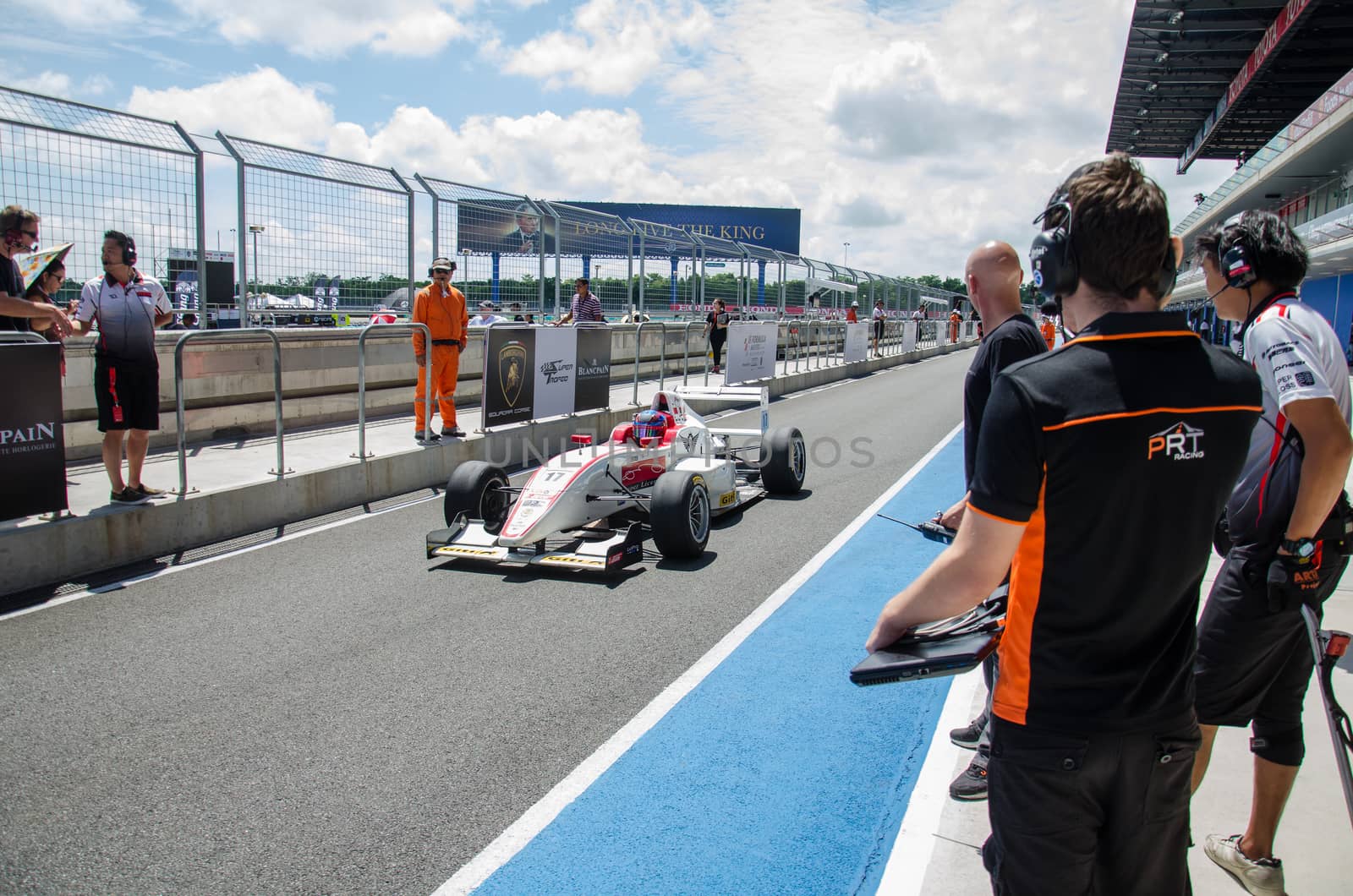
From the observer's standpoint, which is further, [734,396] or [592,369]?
[592,369]

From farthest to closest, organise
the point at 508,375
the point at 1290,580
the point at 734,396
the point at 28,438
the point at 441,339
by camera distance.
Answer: the point at 508,375 < the point at 441,339 < the point at 734,396 < the point at 28,438 < the point at 1290,580

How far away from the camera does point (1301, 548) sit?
2.59 m

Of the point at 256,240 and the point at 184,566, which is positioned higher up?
the point at 256,240

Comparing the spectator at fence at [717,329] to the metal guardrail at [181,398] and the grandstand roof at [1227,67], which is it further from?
the grandstand roof at [1227,67]

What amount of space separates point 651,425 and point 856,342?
2036 cm

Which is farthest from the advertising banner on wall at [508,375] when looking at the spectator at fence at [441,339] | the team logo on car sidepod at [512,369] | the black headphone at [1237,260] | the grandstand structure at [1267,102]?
the grandstand structure at [1267,102]

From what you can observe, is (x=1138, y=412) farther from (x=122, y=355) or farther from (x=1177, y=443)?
(x=122, y=355)

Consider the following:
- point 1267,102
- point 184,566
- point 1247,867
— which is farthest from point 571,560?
point 1267,102

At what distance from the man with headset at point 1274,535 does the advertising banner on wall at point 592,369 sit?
972cm

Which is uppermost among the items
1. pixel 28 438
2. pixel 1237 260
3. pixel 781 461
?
pixel 1237 260

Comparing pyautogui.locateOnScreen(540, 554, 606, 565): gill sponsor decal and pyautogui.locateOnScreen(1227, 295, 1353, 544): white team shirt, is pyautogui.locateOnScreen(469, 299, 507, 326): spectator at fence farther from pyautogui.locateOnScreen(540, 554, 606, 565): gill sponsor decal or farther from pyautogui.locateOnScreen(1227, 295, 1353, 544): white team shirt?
pyautogui.locateOnScreen(1227, 295, 1353, 544): white team shirt

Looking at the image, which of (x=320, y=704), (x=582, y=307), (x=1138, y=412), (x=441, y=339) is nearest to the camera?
(x=1138, y=412)

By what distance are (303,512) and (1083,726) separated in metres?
7.37

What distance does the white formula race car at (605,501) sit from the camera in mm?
6348
